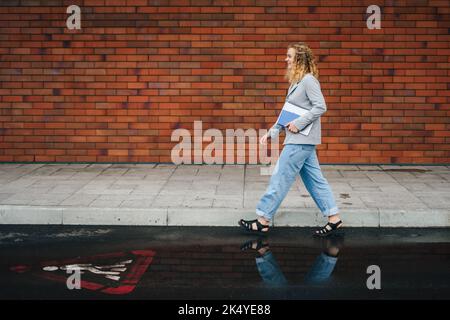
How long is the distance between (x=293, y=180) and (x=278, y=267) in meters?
1.35

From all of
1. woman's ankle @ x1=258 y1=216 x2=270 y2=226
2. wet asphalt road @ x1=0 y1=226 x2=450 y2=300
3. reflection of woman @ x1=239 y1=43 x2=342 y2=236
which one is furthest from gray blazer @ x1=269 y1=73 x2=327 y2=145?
wet asphalt road @ x1=0 y1=226 x2=450 y2=300

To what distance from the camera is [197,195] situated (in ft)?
27.6

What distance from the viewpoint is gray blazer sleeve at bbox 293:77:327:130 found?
22.1 ft

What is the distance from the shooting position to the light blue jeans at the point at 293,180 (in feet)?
22.7

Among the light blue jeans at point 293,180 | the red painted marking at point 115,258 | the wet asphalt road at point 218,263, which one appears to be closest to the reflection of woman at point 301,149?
the light blue jeans at point 293,180

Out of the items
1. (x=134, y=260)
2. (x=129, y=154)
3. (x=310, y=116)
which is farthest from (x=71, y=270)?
(x=129, y=154)

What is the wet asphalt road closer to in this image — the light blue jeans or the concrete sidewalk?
the concrete sidewalk

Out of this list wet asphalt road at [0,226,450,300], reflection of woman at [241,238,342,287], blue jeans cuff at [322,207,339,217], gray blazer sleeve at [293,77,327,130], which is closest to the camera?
wet asphalt road at [0,226,450,300]

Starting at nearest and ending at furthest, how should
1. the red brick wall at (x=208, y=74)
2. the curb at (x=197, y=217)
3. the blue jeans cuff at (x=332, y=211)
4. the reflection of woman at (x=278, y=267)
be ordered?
1. the reflection of woman at (x=278, y=267)
2. the blue jeans cuff at (x=332, y=211)
3. the curb at (x=197, y=217)
4. the red brick wall at (x=208, y=74)

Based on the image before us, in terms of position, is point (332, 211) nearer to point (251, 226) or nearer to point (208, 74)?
point (251, 226)

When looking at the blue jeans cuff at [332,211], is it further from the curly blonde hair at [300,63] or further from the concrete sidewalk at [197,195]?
the curly blonde hair at [300,63]

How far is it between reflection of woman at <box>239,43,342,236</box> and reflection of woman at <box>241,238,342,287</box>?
0.27m
